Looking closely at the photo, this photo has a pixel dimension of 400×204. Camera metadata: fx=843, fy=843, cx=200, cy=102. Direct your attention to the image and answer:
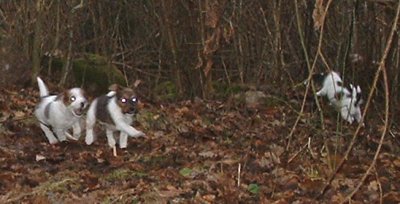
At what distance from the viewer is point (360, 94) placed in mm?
11656

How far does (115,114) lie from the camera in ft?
31.5

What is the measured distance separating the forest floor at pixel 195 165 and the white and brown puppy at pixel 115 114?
0.17m

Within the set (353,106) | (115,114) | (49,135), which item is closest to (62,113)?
(49,135)

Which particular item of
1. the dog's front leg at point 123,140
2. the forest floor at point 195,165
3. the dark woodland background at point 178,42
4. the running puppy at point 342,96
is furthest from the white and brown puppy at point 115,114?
the dark woodland background at point 178,42

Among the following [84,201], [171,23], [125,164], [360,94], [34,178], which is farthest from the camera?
[171,23]

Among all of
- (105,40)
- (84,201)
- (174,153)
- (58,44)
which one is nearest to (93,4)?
(105,40)

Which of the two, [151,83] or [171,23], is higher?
[171,23]

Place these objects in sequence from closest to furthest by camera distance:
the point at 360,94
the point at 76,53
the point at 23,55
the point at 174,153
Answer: the point at 174,153, the point at 360,94, the point at 23,55, the point at 76,53

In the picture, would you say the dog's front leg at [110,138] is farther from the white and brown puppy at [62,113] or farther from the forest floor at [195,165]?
the white and brown puppy at [62,113]

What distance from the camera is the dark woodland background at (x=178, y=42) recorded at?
569 inches

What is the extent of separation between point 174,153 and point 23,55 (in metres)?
7.96

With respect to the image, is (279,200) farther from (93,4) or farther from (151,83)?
(93,4)

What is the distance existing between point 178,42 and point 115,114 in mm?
5853

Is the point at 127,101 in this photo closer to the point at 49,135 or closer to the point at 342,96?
the point at 49,135
